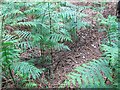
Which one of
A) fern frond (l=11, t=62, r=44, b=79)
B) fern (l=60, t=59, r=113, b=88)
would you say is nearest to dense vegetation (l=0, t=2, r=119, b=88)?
fern frond (l=11, t=62, r=44, b=79)

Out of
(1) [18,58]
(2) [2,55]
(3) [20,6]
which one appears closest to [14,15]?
(3) [20,6]

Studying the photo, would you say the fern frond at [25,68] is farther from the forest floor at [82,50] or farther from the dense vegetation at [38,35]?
the forest floor at [82,50]

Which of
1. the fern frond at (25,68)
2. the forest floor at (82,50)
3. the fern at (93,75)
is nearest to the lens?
the fern at (93,75)

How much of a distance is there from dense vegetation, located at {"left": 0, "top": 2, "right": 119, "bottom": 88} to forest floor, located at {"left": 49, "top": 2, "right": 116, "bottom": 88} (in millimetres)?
28

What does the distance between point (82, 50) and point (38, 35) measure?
293 mm

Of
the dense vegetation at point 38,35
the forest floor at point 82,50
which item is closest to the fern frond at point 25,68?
the dense vegetation at point 38,35

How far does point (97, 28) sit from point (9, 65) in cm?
67

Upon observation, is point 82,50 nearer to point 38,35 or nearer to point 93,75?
point 38,35

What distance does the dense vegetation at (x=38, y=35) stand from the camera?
1406 millimetres

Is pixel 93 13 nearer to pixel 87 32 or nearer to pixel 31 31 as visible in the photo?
pixel 87 32

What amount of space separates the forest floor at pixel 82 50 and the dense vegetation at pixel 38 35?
28mm

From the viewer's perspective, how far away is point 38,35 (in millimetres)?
1555

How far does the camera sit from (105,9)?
1693 mm

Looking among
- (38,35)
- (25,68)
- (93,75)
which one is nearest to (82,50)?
(38,35)
